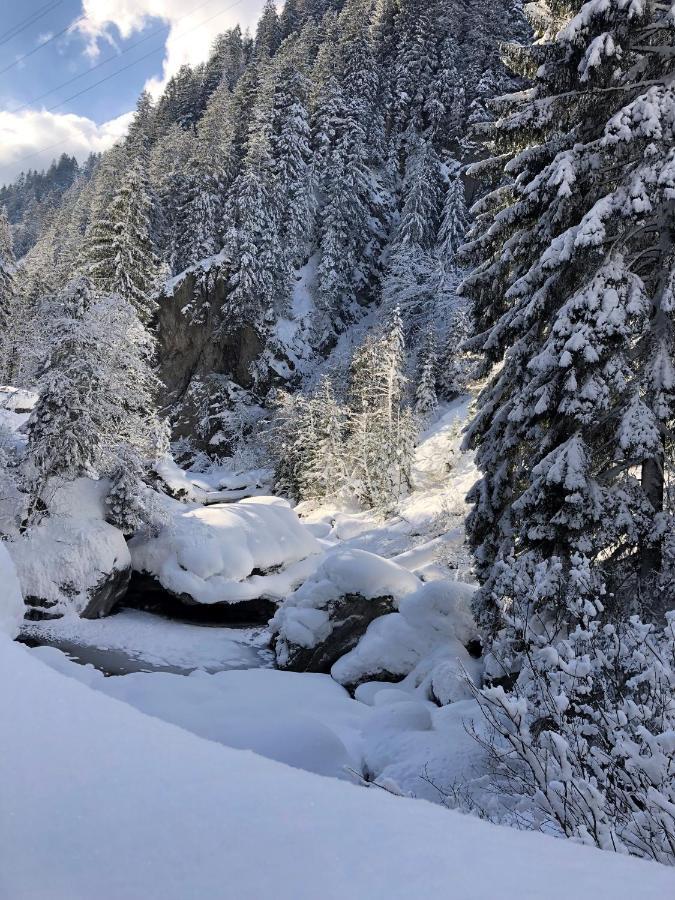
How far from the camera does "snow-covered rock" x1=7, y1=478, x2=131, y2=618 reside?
14.0 m

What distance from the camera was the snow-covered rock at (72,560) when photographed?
45.8 ft

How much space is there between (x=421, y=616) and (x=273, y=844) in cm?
982

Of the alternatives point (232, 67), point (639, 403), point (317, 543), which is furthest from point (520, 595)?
point (232, 67)

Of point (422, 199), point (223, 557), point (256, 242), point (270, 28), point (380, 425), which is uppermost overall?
point (270, 28)

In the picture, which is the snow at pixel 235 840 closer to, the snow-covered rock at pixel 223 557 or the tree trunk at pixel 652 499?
the tree trunk at pixel 652 499

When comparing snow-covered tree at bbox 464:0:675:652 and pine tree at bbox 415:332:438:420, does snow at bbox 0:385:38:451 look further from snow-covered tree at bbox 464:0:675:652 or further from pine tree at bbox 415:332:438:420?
pine tree at bbox 415:332:438:420

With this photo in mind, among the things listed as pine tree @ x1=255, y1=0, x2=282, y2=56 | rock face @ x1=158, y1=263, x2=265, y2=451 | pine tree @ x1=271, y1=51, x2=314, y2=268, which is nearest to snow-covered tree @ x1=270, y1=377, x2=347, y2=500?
rock face @ x1=158, y1=263, x2=265, y2=451

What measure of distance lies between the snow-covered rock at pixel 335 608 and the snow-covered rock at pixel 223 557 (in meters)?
3.57

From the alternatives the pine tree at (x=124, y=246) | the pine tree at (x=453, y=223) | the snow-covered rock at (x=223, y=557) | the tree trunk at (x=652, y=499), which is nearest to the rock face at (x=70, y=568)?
the snow-covered rock at (x=223, y=557)

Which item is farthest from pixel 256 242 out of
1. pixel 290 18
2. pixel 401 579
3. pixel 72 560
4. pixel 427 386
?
pixel 290 18

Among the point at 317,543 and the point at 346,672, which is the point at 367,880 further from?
the point at 317,543

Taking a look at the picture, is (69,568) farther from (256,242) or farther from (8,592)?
(256,242)

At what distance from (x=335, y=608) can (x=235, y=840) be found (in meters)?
10.8

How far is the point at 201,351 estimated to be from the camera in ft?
137
